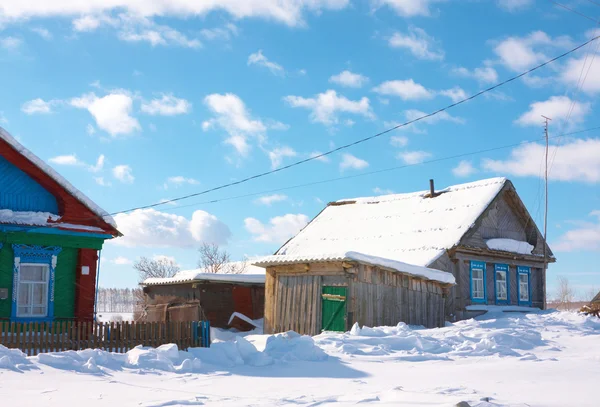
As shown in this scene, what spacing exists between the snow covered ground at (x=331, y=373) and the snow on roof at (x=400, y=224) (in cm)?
895

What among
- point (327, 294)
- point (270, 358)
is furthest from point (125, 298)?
point (270, 358)

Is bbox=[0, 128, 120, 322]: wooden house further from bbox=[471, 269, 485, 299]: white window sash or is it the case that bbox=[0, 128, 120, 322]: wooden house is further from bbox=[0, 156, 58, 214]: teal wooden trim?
bbox=[471, 269, 485, 299]: white window sash

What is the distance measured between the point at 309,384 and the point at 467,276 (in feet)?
59.6

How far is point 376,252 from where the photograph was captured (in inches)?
1142

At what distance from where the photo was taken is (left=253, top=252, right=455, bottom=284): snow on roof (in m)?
21.1

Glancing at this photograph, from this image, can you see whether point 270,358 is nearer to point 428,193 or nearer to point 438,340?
point 438,340

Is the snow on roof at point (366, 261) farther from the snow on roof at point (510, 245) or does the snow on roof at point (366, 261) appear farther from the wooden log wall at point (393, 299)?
the snow on roof at point (510, 245)

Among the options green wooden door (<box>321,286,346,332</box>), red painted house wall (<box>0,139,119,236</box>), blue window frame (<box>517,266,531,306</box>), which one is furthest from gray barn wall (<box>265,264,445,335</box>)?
blue window frame (<box>517,266,531,306</box>)

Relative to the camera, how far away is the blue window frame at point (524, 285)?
102 ft

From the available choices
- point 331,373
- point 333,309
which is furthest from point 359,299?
point 331,373

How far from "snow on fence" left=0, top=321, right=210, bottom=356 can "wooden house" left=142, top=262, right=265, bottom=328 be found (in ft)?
36.9

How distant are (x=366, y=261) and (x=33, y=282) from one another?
32.2 ft

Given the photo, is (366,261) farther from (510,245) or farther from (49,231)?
(510,245)

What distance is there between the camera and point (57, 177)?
60.7 feet
